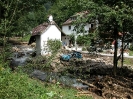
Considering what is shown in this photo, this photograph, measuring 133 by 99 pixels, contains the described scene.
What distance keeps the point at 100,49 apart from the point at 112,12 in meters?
5.97

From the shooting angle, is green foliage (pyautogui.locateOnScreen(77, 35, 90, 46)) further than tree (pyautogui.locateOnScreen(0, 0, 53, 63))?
Yes

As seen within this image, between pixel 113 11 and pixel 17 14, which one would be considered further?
pixel 17 14

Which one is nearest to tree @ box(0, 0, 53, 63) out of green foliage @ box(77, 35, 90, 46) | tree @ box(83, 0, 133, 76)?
green foliage @ box(77, 35, 90, 46)

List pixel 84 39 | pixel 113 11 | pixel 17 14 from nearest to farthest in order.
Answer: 1. pixel 113 11
2. pixel 17 14
3. pixel 84 39

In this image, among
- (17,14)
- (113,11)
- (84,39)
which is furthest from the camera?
(84,39)

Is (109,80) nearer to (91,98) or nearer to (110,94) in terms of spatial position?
(110,94)

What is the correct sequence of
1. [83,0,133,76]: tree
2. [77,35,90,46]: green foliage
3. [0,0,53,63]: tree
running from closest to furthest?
[0,0,53,63]: tree < [83,0,133,76]: tree < [77,35,90,46]: green foliage

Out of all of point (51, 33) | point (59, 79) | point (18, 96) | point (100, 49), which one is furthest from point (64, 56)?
point (18, 96)

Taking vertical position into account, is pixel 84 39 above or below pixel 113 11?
below

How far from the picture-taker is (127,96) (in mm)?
15328

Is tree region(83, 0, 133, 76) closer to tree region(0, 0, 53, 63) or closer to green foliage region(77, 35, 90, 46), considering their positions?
green foliage region(77, 35, 90, 46)

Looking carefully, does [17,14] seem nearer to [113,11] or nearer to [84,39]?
[84,39]

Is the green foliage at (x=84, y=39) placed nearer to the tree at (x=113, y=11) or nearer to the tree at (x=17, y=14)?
the tree at (x=113, y=11)

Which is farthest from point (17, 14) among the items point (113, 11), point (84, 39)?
point (113, 11)
